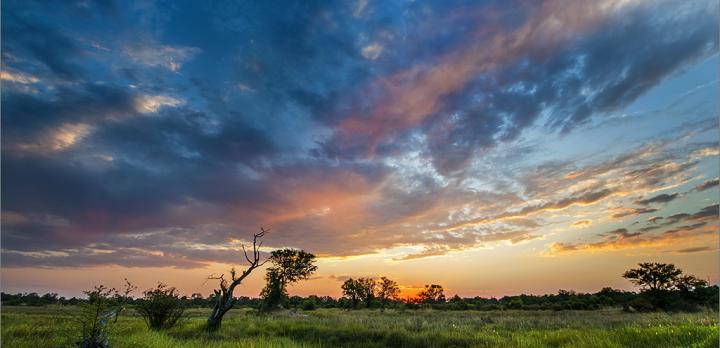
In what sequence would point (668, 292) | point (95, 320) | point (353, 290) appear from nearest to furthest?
point (95, 320)
point (668, 292)
point (353, 290)

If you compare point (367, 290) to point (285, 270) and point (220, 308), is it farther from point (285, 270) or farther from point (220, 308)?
point (220, 308)

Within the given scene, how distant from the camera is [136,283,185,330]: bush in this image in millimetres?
18797

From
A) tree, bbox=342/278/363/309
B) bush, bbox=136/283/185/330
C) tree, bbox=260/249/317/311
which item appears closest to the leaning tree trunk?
bush, bbox=136/283/185/330

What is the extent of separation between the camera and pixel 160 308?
62.1 ft

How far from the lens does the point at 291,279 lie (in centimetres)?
6475

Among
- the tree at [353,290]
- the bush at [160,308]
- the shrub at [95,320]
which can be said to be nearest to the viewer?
the shrub at [95,320]

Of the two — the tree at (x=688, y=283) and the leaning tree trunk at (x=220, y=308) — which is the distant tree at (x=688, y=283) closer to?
the tree at (x=688, y=283)

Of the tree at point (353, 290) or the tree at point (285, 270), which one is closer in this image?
the tree at point (285, 270)

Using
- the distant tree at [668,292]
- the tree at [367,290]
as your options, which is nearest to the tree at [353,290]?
the tree at [367,290]

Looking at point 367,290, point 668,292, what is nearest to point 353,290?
point 367,290

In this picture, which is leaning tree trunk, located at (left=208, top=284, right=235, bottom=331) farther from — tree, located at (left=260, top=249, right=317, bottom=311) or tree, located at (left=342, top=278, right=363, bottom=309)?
tree, located at (left=342, top=278, right=363, bottom=309)

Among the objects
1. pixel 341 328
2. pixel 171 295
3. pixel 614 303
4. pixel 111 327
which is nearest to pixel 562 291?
pixel 614 303

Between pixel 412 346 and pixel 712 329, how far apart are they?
34.6 feet

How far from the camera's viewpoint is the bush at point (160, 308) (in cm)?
1880
